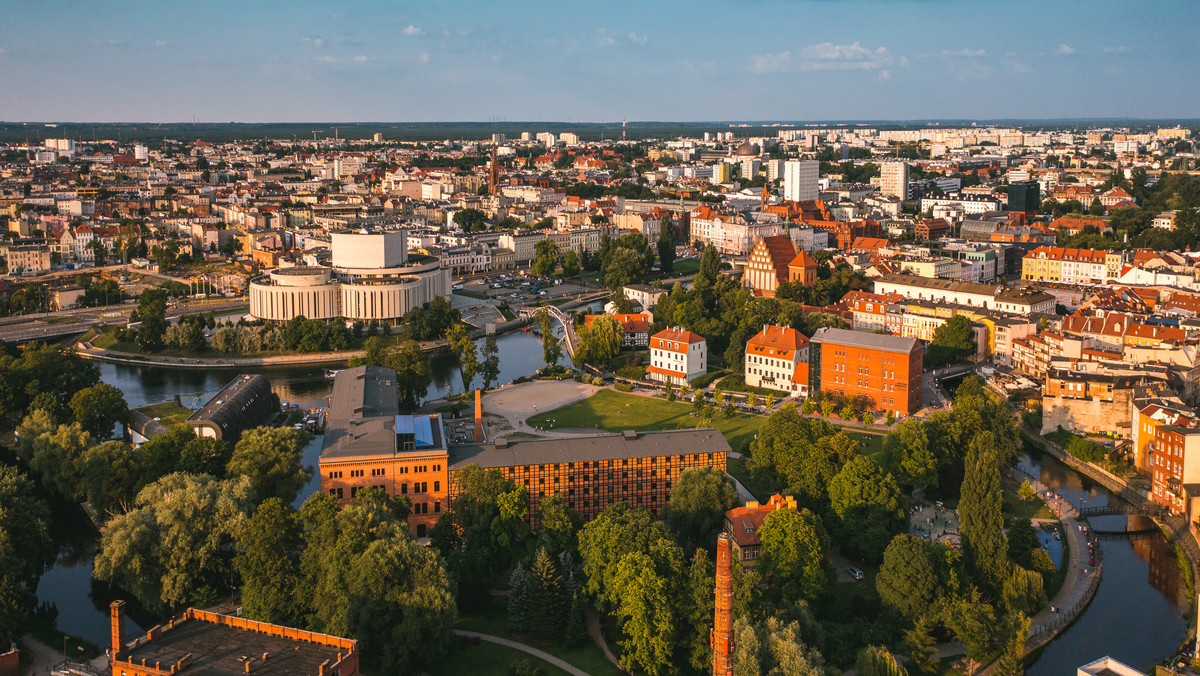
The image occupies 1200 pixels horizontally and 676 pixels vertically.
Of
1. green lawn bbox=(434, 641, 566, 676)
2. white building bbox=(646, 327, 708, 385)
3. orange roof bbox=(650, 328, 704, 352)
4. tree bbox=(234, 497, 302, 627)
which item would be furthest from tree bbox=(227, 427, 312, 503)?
orange roof bbox=(650, 328, 704, 352)

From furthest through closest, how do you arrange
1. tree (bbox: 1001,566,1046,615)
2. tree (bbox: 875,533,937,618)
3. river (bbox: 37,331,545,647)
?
river (bbox: 37,331,545,647) → tree (bbox: 1001,566,1046,615) → tree (bbox: 875,533,937,618)

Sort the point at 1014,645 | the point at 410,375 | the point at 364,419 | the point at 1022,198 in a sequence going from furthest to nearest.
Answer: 1. the point at 1022,198
2. the point at 410,375
3. the point at 364,419
4. the point at 1014,645

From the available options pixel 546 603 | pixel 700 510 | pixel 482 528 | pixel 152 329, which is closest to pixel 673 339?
pixel 700 510

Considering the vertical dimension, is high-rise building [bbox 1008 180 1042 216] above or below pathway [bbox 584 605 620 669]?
above

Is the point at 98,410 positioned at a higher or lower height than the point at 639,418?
higher

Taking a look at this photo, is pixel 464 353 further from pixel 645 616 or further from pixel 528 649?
pixel 645 616

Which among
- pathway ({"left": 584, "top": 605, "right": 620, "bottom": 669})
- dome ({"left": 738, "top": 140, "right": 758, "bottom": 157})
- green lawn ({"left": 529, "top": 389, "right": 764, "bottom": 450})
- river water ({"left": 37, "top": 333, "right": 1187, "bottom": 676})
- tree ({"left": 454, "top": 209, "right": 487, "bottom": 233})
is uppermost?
dome ({"left": 738, "top": 140, "right": 758, "bottom": 157})

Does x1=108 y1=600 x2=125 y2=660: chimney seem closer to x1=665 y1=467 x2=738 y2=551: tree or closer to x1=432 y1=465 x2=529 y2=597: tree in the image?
x1=432 y1=465 x2=529 y2=597: tree
